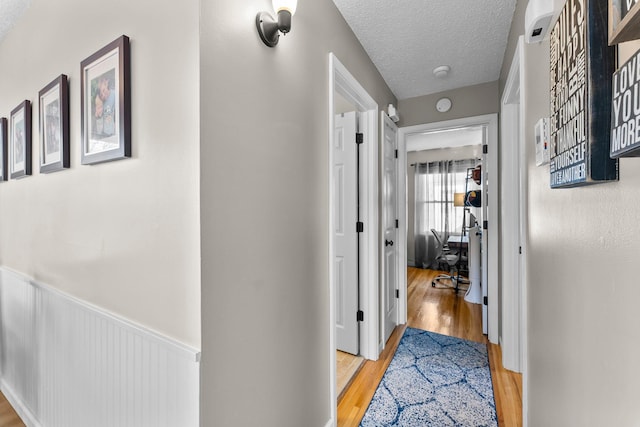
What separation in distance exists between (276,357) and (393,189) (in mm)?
2208

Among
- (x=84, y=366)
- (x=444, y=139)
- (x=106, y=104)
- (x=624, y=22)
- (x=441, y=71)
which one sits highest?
(x=444, y=139)

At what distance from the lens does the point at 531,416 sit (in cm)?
152

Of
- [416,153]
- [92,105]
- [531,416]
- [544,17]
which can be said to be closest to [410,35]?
[544,17]

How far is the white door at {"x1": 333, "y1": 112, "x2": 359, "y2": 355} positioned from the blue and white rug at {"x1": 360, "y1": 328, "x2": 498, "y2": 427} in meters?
0.47

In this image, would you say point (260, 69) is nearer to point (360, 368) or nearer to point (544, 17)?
point (544, 17)

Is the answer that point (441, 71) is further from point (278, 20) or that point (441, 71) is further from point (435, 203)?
point (435, 203)

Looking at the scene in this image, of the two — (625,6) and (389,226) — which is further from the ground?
(625,6)

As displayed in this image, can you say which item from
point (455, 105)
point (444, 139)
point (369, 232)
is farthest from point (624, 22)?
point (444, 139)

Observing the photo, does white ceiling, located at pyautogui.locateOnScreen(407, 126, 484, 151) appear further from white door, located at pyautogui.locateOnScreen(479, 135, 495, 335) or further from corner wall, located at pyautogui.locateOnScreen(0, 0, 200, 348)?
corner wall, located at pyautogui.locateOnScreen(0, 0, 200, 348)

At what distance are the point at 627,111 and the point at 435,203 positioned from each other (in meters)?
6.02

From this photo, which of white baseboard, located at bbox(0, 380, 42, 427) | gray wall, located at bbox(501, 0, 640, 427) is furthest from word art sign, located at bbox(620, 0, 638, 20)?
white baseboard, located at bbox(0, 380, 42, 427)

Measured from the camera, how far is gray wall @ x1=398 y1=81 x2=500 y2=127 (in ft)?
9.17

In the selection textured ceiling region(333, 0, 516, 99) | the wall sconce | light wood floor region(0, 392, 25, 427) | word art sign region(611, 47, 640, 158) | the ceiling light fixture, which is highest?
textured ceiling region(333, 0, 516, 99)

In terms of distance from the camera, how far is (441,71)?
255cm
